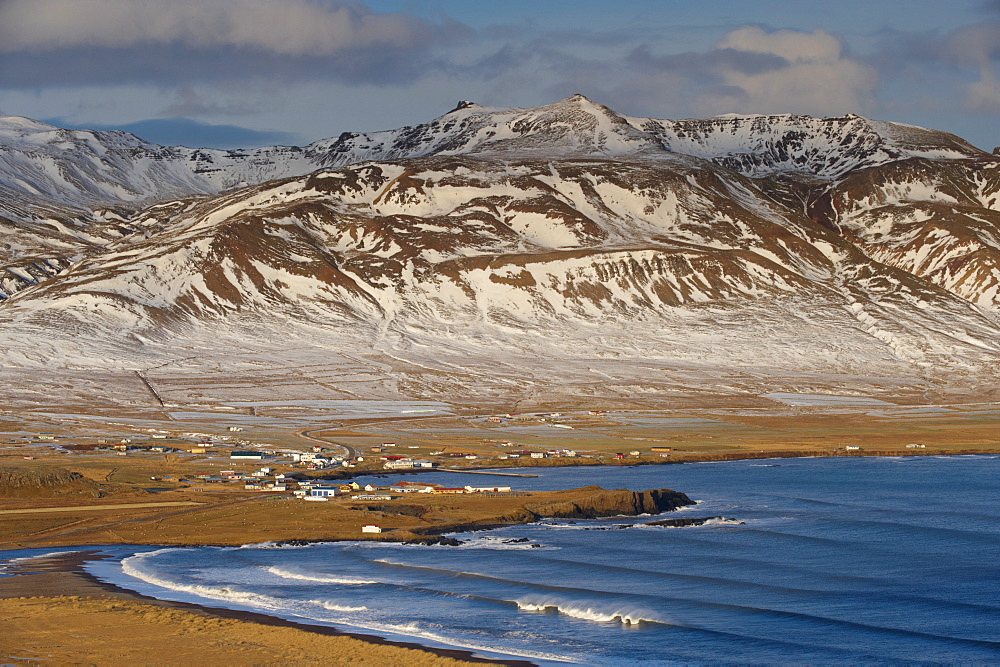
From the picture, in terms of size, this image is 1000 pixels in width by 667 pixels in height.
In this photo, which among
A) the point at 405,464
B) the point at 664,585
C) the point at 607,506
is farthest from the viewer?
the point at 405,464

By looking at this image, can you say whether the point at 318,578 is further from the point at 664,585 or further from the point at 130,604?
the point at 664,585

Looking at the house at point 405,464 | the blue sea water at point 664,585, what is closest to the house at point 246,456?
the house at point 405,464

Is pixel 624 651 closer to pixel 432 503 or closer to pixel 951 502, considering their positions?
pixel 432 503

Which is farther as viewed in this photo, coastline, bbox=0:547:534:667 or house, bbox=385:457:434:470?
house, bbox=385:457:434:470

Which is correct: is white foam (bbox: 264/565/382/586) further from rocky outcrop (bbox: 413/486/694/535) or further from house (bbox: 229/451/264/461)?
house (bbox: 229/451/264/461)

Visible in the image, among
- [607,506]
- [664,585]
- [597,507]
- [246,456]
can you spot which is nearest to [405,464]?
[246,456]

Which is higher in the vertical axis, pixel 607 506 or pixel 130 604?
pixel 607 506

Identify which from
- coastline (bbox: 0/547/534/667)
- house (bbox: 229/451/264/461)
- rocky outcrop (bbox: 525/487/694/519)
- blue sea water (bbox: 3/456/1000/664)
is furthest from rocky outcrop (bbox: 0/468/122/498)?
rocky outcrop (bbox: 525/487/694/519)
